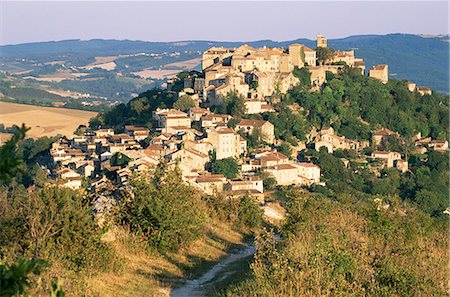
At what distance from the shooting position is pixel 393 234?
40.8 feet

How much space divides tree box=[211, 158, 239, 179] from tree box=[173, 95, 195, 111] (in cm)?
633

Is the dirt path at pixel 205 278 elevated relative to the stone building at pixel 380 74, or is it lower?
elevated

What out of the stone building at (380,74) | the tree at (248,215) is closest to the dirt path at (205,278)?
the tree at (248,215)

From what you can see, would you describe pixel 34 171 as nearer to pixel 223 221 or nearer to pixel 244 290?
pixel 223 221

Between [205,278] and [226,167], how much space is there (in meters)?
26.6

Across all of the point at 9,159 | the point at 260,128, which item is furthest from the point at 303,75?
the point at 9,159

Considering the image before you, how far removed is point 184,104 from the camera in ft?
143

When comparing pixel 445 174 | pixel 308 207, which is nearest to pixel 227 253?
pixel 308 207

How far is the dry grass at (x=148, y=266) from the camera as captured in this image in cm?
973

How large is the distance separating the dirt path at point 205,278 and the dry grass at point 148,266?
0.48ft

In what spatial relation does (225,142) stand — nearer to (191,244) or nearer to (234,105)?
(234,105)

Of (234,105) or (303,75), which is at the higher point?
(303,75)

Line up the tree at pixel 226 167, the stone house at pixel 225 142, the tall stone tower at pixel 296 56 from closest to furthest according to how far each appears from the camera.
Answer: the tree at pixel 226 167 → the stone house at pixel 225 142 → the tall stone tower at pixel 296 56

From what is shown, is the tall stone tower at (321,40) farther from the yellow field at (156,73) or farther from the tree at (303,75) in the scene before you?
the yellow field at (156,73)
